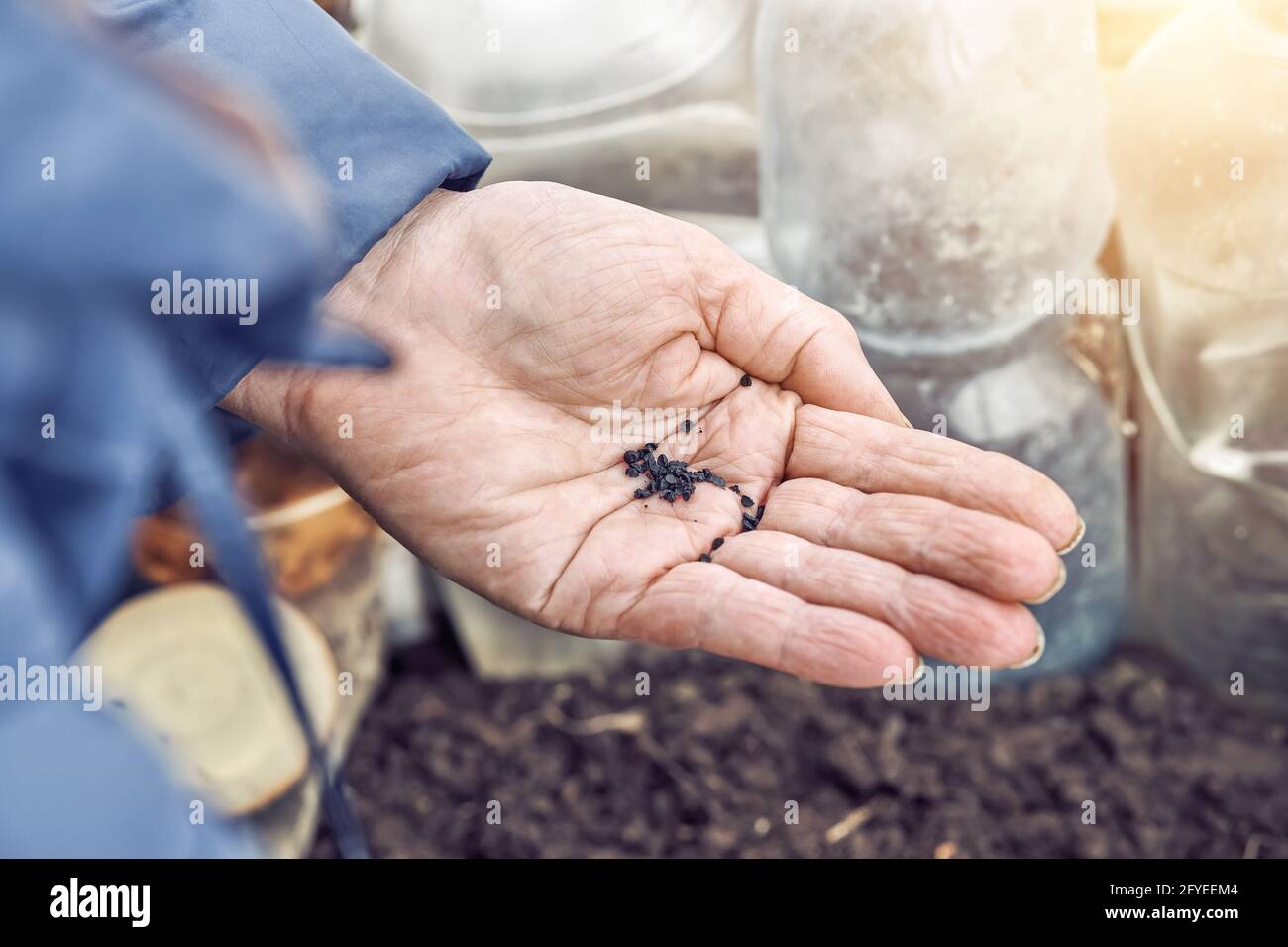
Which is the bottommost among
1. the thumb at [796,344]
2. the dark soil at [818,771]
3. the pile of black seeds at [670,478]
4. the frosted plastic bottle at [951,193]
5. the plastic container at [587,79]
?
the dark soil at [818,771]

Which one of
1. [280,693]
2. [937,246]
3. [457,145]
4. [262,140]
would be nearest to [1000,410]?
[937,246]

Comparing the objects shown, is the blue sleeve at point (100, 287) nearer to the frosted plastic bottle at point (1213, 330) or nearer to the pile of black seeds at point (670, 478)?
the pile of black seeds at point (670, 478)

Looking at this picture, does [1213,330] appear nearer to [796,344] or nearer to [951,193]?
[951,193]

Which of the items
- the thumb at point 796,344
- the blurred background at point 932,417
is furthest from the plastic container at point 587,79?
the thumb at point 796,344

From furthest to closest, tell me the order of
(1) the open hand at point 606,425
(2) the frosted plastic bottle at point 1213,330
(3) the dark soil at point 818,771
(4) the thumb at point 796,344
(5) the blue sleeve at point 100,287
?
(3) the dark soil at point 818,771, (2) the frosted plastic bottle at point 1213,330, (4) the thumb at point 796,344, (1) the open hand at point 606,425, (5) the blue sleeve at point 100,287

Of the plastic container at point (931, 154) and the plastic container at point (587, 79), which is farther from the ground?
the plastic container at point (587, 79)

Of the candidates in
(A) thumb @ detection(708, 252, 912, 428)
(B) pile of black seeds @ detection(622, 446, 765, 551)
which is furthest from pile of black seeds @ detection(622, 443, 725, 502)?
(A) thumb @ detection(708, 252, 912, 428)

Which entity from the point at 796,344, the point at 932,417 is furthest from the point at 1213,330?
the point at 796,344
